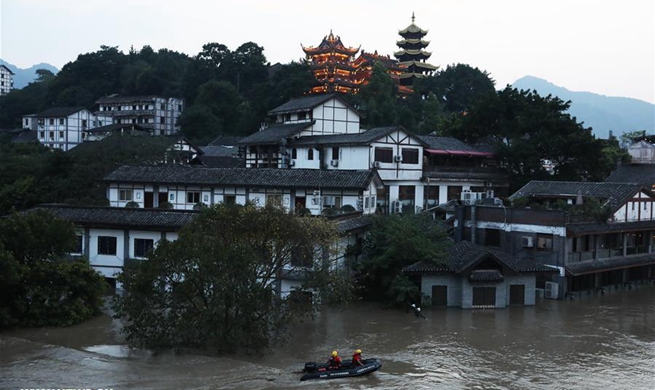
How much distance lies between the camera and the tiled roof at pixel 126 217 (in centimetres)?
3047

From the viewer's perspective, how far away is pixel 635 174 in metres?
45.3

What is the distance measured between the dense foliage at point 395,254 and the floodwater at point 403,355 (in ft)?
3.91

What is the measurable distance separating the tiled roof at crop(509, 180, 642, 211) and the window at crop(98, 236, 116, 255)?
2236cm

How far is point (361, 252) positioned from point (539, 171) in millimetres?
18731

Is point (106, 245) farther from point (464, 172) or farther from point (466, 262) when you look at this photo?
point (464, 172)

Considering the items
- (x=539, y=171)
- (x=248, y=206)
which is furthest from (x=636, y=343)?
(x=539, y=171)

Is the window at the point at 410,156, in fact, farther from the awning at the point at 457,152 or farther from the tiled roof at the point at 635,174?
the tiled roof at the point at 635,174

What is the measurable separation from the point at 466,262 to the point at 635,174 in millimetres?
22418

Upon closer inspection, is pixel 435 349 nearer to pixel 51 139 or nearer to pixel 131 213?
pixel 131 213

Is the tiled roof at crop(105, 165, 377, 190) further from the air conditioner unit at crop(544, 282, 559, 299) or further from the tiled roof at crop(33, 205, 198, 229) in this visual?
the air conditioner unit at crop(544, 282, 559, 299)

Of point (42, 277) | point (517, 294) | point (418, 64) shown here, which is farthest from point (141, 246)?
point (418, 64)

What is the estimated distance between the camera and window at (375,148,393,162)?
132ft

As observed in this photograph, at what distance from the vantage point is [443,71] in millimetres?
87625

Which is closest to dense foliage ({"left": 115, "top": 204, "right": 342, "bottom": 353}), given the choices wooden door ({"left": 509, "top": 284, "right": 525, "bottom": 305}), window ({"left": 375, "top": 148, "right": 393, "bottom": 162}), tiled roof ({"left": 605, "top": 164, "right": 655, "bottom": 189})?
wooden door ({"left": 509, "top": 284, "right": 525, "bottom": 305})
